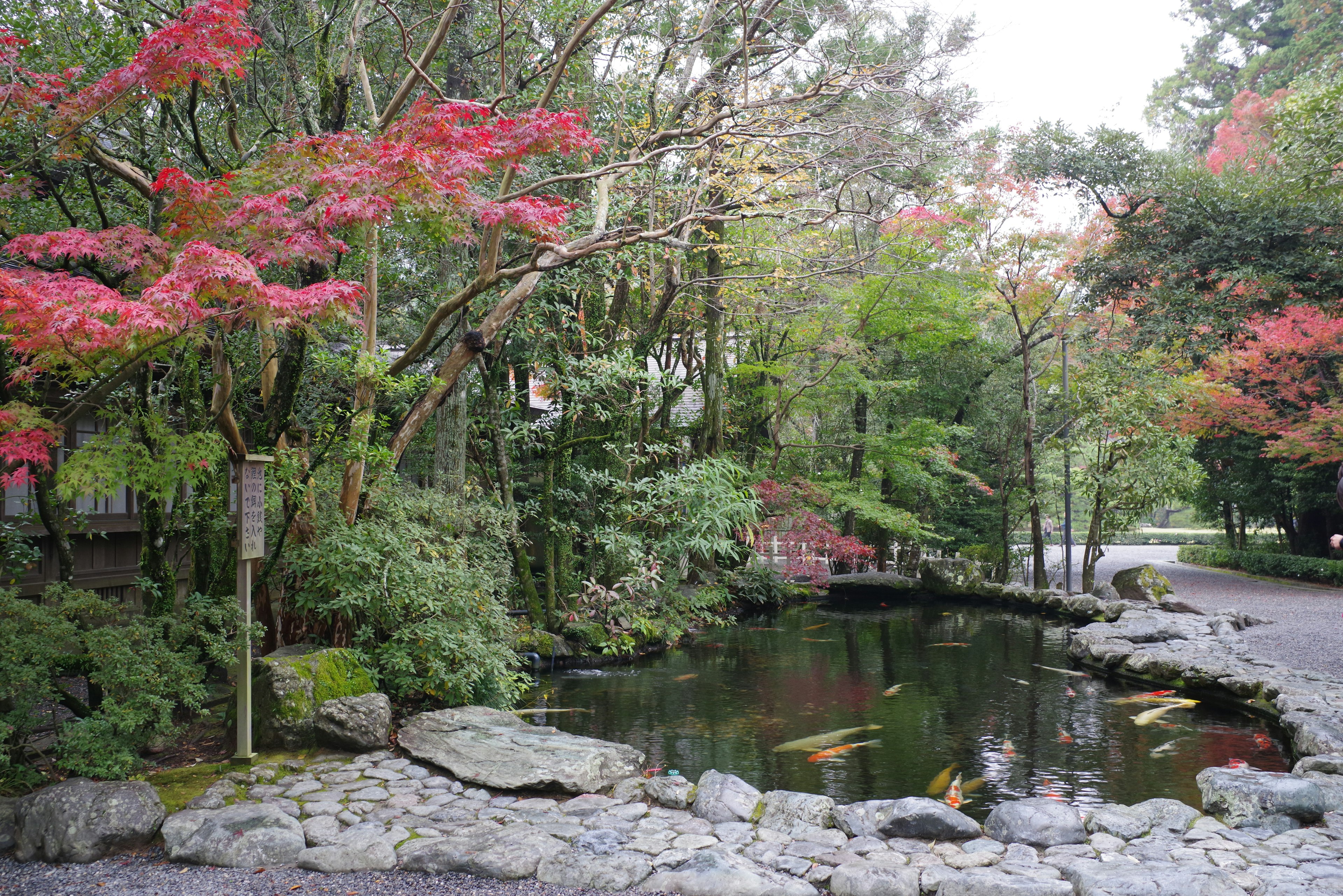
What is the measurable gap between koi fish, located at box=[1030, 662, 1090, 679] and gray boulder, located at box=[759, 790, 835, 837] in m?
6.03

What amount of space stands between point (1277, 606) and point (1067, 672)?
582 cm

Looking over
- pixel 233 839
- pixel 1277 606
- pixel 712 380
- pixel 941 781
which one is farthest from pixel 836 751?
pixel 1277 606

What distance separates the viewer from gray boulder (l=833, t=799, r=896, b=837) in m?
4.66

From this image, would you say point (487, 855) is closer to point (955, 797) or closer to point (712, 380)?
point (955, 797)

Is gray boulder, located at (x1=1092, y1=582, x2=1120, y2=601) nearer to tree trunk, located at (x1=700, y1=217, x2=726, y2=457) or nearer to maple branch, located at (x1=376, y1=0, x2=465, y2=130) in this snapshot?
tree trunk, located at (x1=700, y1=217, x2=726, y2=457)

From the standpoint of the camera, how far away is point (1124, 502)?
48.9 feet

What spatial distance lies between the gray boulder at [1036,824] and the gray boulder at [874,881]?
0.83 m

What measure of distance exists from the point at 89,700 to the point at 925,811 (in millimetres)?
5505

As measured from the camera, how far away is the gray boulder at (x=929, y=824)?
4547 millimetres

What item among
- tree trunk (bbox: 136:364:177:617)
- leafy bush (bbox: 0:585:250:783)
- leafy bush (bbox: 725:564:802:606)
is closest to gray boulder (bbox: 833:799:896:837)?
leafy bush (bbox: 0:585:250:783)

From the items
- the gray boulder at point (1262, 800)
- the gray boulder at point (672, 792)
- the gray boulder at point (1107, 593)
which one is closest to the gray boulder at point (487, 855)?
the gray boulder at point (672, 792)

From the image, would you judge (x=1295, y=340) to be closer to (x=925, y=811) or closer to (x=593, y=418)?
(x=593, y=418)

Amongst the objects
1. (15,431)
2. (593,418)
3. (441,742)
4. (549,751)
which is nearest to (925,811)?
(549,751)

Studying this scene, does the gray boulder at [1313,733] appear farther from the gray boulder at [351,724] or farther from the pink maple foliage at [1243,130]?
the pink maple foliage at [1243,130]
